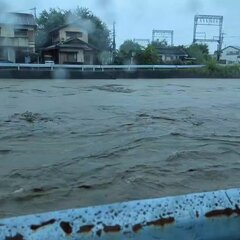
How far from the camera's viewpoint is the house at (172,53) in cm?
2812

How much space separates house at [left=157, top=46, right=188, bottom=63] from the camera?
28.1 m

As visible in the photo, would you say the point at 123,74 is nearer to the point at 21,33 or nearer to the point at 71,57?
the point at 71,57

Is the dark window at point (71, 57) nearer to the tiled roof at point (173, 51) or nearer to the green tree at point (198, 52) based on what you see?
the green tree at point (198, 52)

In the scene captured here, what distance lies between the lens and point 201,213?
2.62 ft

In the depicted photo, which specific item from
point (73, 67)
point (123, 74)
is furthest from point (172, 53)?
point (73, 67)

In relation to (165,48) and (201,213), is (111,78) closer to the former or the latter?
(165,48)

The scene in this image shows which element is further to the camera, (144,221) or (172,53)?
(172,53)

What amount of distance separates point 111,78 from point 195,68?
21.9 ft

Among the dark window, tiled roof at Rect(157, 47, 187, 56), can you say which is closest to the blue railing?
the dark window

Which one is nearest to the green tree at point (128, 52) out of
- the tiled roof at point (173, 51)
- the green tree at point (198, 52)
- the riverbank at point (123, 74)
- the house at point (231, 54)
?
the riverbank at point (123, 74)

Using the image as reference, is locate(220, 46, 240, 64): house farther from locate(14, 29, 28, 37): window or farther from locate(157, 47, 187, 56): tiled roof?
locate(14, 29, 28, 37): window

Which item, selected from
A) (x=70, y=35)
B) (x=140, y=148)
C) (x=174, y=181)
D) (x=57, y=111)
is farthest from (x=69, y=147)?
(x=70, y=35)

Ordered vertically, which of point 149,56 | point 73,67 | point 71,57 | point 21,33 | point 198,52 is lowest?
point 73,67

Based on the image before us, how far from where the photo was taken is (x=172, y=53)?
28.9 meters
